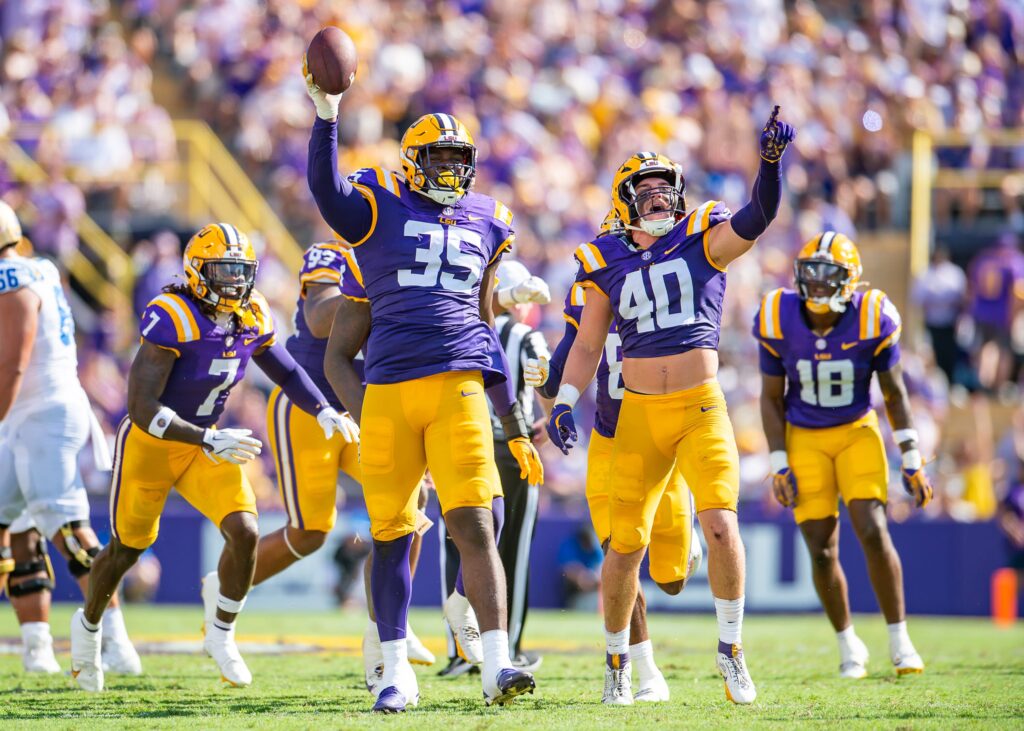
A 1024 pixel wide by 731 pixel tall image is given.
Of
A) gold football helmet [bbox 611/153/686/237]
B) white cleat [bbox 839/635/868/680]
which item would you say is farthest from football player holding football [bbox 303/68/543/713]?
white cleat [bbox 839/635/868/680]

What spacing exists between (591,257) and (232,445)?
1.66 metres

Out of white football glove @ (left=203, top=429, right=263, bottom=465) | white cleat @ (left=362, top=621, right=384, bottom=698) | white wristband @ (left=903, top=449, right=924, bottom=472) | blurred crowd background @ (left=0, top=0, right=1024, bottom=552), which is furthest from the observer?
blurred crowd background @ (left=0, top=0, right=1024, bottom=552)

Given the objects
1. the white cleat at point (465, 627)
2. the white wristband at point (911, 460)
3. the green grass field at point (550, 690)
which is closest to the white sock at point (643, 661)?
the green grass field at point (550, 690)

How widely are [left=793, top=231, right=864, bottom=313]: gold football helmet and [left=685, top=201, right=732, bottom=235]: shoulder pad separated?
1557 mm

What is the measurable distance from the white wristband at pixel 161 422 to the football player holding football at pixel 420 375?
41.1 inches

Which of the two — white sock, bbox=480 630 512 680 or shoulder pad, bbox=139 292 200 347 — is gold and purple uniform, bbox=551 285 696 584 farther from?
shoulder pad, bbox=139 292 200 347

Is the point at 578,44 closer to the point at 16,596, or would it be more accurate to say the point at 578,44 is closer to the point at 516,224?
the point at 516,224

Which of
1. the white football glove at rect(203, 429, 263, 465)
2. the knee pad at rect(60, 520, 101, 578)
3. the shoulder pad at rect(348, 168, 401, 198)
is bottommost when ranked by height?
the knee pad at rect(60, 520, 101, 578)

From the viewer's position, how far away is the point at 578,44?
1784 centimetres

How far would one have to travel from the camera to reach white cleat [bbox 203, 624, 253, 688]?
6637mm

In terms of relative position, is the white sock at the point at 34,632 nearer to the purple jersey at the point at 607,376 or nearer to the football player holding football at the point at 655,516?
the football player holding football at the point at 655,516

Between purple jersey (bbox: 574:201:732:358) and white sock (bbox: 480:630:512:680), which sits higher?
purple jersey (bbox: 574:201:732:358)

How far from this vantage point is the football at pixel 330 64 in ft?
17.5

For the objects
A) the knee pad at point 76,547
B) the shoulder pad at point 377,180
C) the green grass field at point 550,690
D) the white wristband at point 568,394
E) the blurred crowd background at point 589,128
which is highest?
the blurred crowd background at point 589,128
